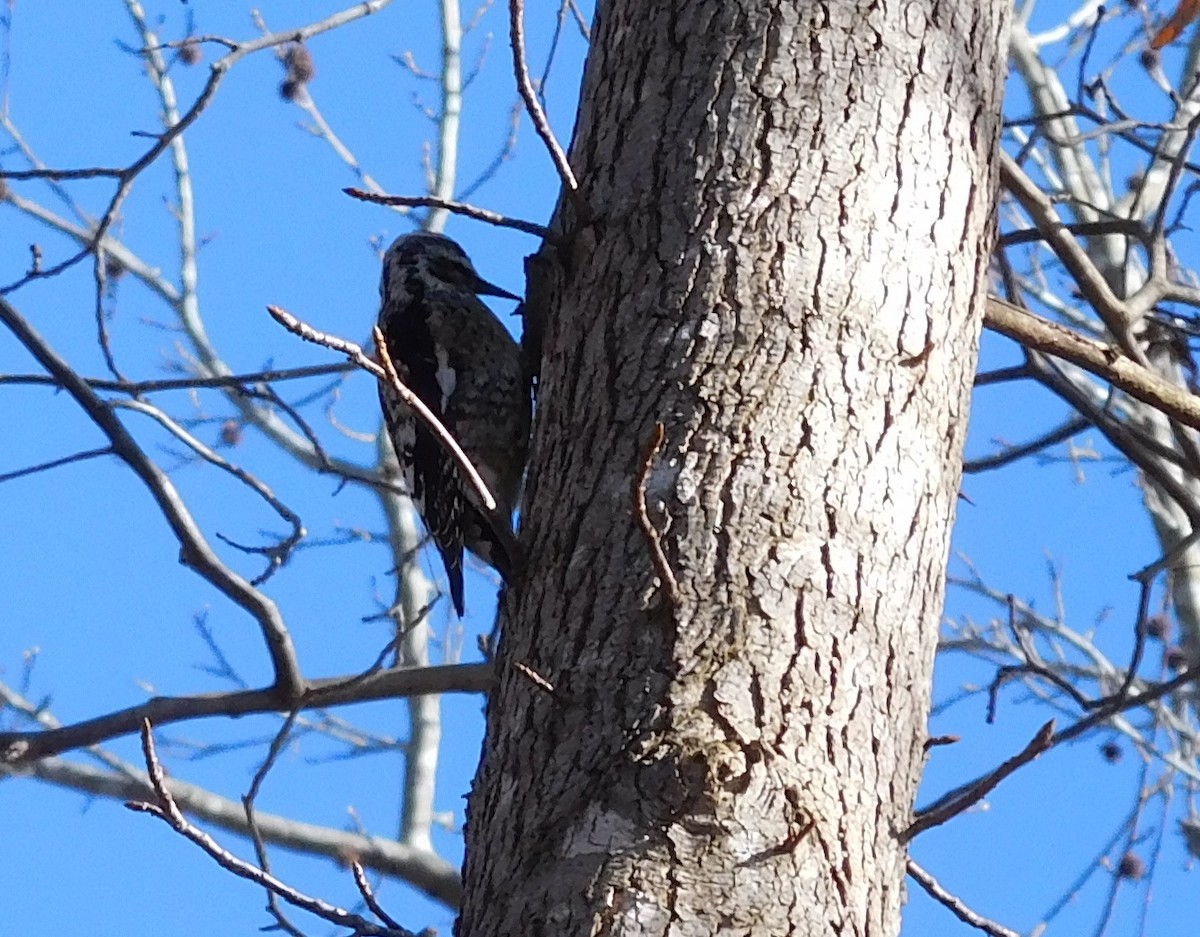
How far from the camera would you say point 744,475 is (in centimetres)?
188

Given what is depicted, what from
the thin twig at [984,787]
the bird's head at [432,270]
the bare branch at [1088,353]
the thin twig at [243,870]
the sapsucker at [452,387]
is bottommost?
the thin twig at [243,870]

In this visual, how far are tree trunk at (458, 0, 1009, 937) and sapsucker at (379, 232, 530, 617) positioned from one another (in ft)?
3.39

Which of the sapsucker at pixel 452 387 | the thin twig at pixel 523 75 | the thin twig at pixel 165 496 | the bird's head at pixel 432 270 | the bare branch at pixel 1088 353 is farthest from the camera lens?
the bird's head at pixel 432 270

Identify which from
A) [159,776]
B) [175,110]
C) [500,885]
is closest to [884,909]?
[500,885]

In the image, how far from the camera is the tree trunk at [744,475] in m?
1.72

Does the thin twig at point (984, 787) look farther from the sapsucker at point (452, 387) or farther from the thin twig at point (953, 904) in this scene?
the sapsucker at point (452, 387)

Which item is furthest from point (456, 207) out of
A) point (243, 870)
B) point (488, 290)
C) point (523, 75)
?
point (488, 290)

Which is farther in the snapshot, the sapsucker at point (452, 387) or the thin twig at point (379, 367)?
the sapsucker at point (452, 387)

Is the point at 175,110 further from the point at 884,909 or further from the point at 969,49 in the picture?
the point at 884,909

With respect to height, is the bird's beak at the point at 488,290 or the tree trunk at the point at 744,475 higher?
the bird's beak at the point at 488,290

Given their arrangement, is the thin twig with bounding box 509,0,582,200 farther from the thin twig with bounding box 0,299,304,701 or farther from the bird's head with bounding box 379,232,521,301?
the bird's head with bounding box 379,232,521,301

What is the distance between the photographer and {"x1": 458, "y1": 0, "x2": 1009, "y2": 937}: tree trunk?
172 cm

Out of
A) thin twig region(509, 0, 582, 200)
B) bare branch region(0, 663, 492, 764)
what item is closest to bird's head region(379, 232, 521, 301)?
bare branch region(0, 663, 492, 764)

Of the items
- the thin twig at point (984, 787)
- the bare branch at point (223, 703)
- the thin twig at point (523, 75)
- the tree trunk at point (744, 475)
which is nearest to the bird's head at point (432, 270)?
the bare branch at point (223, 703)
